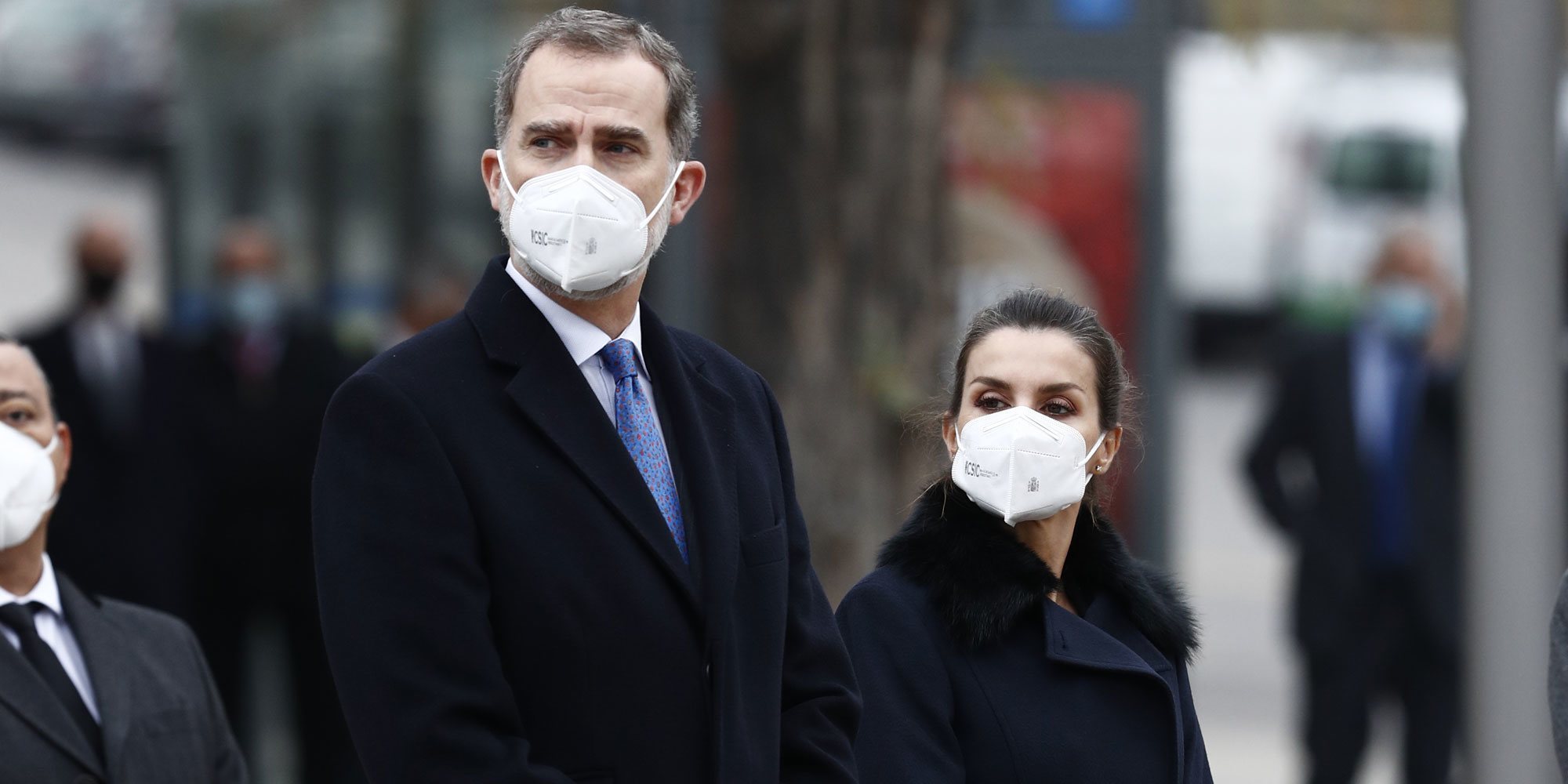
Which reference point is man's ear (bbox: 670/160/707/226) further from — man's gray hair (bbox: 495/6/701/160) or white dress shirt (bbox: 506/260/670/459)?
white dress shirt (bbox: 506/260/670/459)

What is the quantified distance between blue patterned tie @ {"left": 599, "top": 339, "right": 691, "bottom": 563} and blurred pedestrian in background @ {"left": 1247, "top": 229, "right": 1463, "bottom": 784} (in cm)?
507

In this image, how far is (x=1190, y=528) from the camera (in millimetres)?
14086

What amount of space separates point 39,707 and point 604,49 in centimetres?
146

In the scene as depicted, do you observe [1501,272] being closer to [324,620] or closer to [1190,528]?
[324,620]

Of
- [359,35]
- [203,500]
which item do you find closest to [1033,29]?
[359,35]

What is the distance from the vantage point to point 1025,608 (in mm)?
3135

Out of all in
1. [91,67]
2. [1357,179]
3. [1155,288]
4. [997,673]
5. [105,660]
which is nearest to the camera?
[997,673]

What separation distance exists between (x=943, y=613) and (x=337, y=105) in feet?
21.1

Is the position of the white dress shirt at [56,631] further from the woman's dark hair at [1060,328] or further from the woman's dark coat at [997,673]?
the woman's dark hair at [1060,328]

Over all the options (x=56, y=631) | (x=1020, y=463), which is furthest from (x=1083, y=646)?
(x=56, y=631)

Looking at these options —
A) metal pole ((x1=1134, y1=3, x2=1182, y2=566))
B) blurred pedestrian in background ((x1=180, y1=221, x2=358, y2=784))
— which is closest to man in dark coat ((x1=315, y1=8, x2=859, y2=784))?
blurred pedestrian in background ((x1=180, y1=221, x2=358, y2=784))

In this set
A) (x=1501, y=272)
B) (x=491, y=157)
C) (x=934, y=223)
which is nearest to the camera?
(x=491, y=157)

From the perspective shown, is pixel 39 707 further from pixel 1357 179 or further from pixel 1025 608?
pixel 1357 179

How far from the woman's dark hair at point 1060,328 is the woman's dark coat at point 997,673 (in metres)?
0.20
